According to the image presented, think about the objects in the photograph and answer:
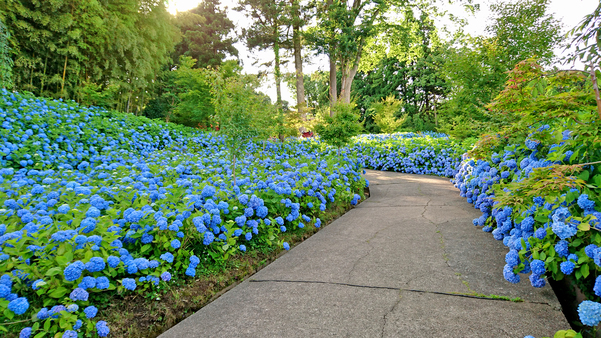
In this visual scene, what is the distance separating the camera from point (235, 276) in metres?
2.58

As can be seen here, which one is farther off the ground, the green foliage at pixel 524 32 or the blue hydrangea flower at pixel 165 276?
the green foliage at pixel 524 32

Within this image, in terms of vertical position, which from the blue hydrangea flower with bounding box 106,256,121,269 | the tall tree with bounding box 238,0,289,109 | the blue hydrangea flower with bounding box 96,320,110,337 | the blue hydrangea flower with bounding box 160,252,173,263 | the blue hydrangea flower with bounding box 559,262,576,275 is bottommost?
the blue hydrangea flower with bounding box 96,320,110,337

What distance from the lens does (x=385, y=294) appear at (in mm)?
2184

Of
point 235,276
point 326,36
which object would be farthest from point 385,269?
point 326,36

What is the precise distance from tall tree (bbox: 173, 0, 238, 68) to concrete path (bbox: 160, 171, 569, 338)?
2129 cm

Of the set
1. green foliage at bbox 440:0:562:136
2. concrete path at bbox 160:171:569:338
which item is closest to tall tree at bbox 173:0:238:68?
green foliage at bbox 440:0:562:136

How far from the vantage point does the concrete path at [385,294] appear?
1.80 m

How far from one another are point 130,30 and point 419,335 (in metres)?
11.4

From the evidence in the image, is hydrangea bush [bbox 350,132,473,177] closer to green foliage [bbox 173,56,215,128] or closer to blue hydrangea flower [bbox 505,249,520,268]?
blue hydrangea flower [bbox 505,249,520,268]

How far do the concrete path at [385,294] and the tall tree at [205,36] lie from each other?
21.3 m

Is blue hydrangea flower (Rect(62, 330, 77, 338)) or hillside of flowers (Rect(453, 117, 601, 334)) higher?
hillside of flowers (Rect(453, 117, 601, 334))

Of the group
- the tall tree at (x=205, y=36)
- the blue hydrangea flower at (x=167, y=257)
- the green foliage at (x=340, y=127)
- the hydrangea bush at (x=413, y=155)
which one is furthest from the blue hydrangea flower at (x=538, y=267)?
the tall tree at (x=205, y=36)

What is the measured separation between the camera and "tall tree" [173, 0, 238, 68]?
2217cm

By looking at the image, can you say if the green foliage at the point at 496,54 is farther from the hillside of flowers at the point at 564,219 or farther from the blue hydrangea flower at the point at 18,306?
the blue hydrangea flower at the point at 18,306
